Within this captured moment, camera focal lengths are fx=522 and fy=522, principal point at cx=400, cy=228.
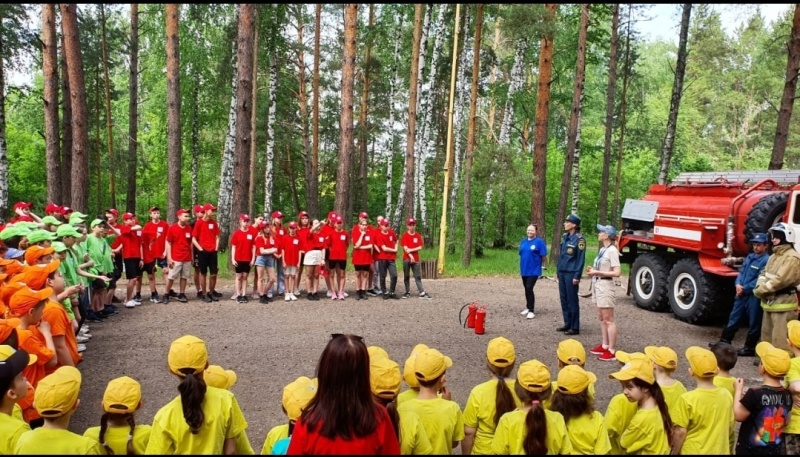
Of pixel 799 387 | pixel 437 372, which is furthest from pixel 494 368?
pixel 799 387

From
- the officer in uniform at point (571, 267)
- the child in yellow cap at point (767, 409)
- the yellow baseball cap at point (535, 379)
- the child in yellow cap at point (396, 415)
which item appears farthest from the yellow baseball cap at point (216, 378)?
the officer in uniform at point (571, 267)

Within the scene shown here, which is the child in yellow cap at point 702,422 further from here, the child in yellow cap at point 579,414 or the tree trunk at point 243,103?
the tree trunk at point 243,103

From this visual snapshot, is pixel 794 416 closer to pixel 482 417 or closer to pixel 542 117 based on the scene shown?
pixel 482 417

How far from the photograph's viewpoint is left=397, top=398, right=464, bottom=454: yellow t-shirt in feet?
10.6

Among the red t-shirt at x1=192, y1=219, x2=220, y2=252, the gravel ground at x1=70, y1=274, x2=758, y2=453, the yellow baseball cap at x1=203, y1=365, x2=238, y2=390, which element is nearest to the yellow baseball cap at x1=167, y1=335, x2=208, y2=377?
the yellow baseball cap at x1=203, y1=365, x2=238, y2=390

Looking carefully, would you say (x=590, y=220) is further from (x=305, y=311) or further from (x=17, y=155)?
(x=17, y=155)

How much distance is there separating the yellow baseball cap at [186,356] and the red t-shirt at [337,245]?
26.9 feet

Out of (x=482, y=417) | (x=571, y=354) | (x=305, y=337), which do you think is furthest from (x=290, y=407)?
(x=305, y=337)

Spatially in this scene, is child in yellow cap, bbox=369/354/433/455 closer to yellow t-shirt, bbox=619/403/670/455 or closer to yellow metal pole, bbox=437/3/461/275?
yellow t-shirt, bbox=619/403/670/455

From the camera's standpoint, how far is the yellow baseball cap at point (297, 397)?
9.80ft

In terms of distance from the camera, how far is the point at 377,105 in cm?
3125

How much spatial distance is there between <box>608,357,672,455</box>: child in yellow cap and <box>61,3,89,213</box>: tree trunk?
44.0 feet

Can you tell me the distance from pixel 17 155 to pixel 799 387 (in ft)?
114

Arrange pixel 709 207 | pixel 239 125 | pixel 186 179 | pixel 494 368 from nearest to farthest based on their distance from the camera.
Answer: pixel 494 368
pixel 709 207
pixel 239 125
pixel 186 179
